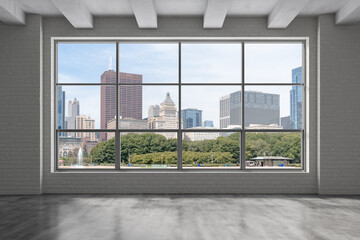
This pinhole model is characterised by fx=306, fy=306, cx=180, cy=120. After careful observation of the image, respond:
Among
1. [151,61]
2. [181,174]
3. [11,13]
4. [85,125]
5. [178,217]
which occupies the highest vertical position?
[11,13]

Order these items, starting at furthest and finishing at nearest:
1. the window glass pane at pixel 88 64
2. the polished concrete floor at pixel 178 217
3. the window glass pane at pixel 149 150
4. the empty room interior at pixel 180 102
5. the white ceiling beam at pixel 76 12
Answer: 1. the window glass pane at pixel 88 64
2. the window glass pane at pixel 149 150
3. the empty room interior at pixel 180 102
4. the white ceiling beam at pixel 76 12
5. the polished concrete floor at pixel 178 217

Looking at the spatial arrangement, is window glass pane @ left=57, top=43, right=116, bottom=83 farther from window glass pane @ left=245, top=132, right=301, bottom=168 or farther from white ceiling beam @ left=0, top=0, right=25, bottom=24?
window glass pane @ left=245, top=132, right=301, bottom=168

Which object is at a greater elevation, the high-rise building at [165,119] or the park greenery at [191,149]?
the high-rise building at [165,119]

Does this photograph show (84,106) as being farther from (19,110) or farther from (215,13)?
(215,13)

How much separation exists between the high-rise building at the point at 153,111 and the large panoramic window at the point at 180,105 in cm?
2

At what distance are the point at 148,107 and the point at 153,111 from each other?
0.50ft

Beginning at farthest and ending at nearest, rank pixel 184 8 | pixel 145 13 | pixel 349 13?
pixel 184 8 < pixel 145 13 < pixel 349 13

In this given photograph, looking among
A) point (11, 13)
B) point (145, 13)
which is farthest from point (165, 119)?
point (11, 13)

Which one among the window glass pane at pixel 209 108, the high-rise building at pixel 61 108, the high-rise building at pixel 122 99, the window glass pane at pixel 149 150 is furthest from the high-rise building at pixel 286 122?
the high-rise building at pixel 61 108

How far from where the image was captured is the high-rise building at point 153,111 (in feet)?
23.8

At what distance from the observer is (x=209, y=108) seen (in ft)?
23.8

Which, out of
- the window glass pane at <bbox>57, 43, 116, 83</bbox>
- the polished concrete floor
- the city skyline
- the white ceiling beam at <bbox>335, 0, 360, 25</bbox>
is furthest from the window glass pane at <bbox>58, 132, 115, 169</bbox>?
the white ceiling beam at <bbox>335, 0, 360, 25</bbox>

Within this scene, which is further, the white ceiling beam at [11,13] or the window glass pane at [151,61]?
the window glass pane at [151,61]

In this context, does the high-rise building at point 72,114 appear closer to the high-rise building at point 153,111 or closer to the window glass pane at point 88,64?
the window glass pane at point 88,64
